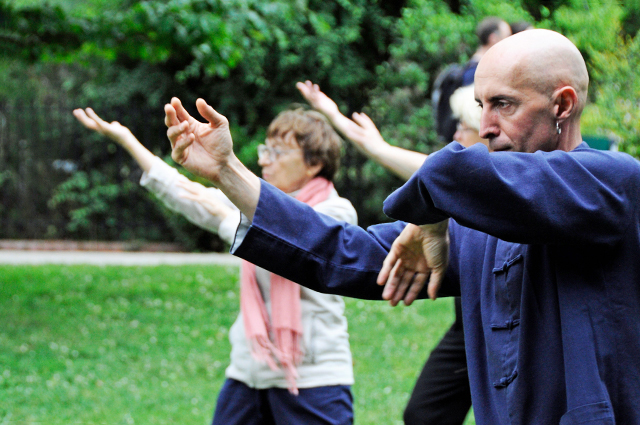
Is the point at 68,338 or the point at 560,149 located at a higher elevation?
the point at 560,149

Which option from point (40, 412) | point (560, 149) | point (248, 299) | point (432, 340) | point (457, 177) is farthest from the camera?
point (432, 340)

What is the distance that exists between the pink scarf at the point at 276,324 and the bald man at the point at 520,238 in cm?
135

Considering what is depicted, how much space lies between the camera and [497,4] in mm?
12742

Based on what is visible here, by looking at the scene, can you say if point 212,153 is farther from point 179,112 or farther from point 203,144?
point 179,112

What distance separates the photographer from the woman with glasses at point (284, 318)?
3.31 metres

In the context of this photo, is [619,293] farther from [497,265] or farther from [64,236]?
[64,236]

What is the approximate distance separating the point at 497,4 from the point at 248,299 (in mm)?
10544

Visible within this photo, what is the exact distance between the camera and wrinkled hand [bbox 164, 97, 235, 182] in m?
1.88

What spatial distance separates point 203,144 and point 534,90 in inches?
32.0

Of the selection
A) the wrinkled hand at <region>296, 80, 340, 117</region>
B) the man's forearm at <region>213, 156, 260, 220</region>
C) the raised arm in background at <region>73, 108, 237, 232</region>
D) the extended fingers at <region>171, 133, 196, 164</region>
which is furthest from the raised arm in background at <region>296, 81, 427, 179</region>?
the extended fingers at <region>171, 133, 196, 164</region>

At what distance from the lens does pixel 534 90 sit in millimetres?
1699

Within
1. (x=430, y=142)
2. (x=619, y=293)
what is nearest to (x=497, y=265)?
(x=619, y=293)

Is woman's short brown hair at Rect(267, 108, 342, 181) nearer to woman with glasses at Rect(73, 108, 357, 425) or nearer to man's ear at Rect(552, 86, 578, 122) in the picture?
woman with glasses at Rect(73, 108, 357, 425)

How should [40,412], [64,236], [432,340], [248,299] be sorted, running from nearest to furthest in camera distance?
1. [248,299]
2. [40,412]
3. [432,340]
4. [64,236]
